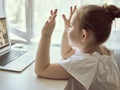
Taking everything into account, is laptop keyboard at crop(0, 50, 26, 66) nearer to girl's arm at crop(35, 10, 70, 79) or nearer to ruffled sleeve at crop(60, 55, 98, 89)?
girl's arm at crop(35, 10, 70, 79)

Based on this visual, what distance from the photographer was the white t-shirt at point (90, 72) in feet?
3.37

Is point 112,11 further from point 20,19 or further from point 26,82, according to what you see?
point 20,19

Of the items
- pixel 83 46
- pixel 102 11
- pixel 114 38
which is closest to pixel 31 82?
pixel 83 46

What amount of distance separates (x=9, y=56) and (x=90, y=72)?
0.65m

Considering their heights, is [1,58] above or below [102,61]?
below

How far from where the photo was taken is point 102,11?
1057mm

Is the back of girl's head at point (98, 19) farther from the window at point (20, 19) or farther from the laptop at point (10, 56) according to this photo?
the window at point (20, 19)

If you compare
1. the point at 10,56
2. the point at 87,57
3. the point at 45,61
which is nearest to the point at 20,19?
the point at 10,56

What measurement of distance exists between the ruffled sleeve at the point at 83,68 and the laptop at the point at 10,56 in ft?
1.17

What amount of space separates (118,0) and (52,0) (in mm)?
486

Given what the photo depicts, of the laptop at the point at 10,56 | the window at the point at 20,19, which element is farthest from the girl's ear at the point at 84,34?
the window at the point at 20,19

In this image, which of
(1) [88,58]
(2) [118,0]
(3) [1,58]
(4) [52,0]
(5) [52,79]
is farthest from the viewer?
(4) [52,0]

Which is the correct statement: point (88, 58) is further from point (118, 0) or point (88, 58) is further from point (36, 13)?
point (36, 13)

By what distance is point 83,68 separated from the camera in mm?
1032
